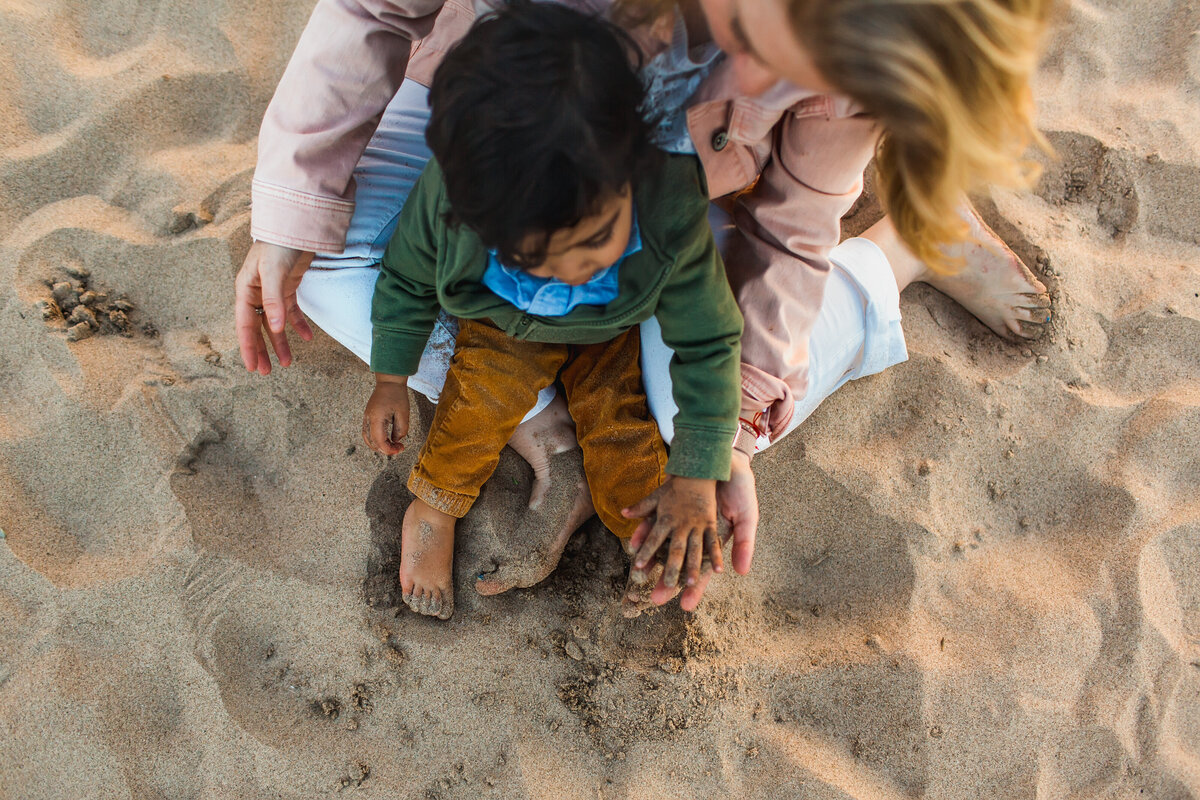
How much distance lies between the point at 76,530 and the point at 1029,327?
2.19m

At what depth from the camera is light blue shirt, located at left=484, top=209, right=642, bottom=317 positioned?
1.20 m

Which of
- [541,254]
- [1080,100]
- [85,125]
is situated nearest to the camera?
[541,254]

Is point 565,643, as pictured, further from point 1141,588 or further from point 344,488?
point 1141,588

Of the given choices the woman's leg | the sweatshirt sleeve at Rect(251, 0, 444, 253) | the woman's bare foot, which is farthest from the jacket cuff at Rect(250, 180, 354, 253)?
the woman's bare foot

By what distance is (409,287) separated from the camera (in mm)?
1356

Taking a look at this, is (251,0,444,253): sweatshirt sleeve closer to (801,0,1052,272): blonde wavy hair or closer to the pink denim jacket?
the pink denim jacket

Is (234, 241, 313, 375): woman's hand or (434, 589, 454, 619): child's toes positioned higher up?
(234, 241, 313, 375): woman's hand

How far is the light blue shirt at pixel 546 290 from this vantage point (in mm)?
1201

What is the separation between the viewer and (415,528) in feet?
5.03

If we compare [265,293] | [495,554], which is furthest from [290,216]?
[495,554]

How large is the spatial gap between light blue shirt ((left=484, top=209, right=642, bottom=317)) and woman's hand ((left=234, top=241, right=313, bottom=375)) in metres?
0.42

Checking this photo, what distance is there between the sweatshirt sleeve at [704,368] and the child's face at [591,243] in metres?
0.18

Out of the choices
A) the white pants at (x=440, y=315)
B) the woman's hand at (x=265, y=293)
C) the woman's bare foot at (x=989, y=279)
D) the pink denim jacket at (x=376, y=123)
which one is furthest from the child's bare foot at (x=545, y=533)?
the woman's bare foot at (x=989, y=279)

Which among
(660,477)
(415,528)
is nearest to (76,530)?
(415,528)
